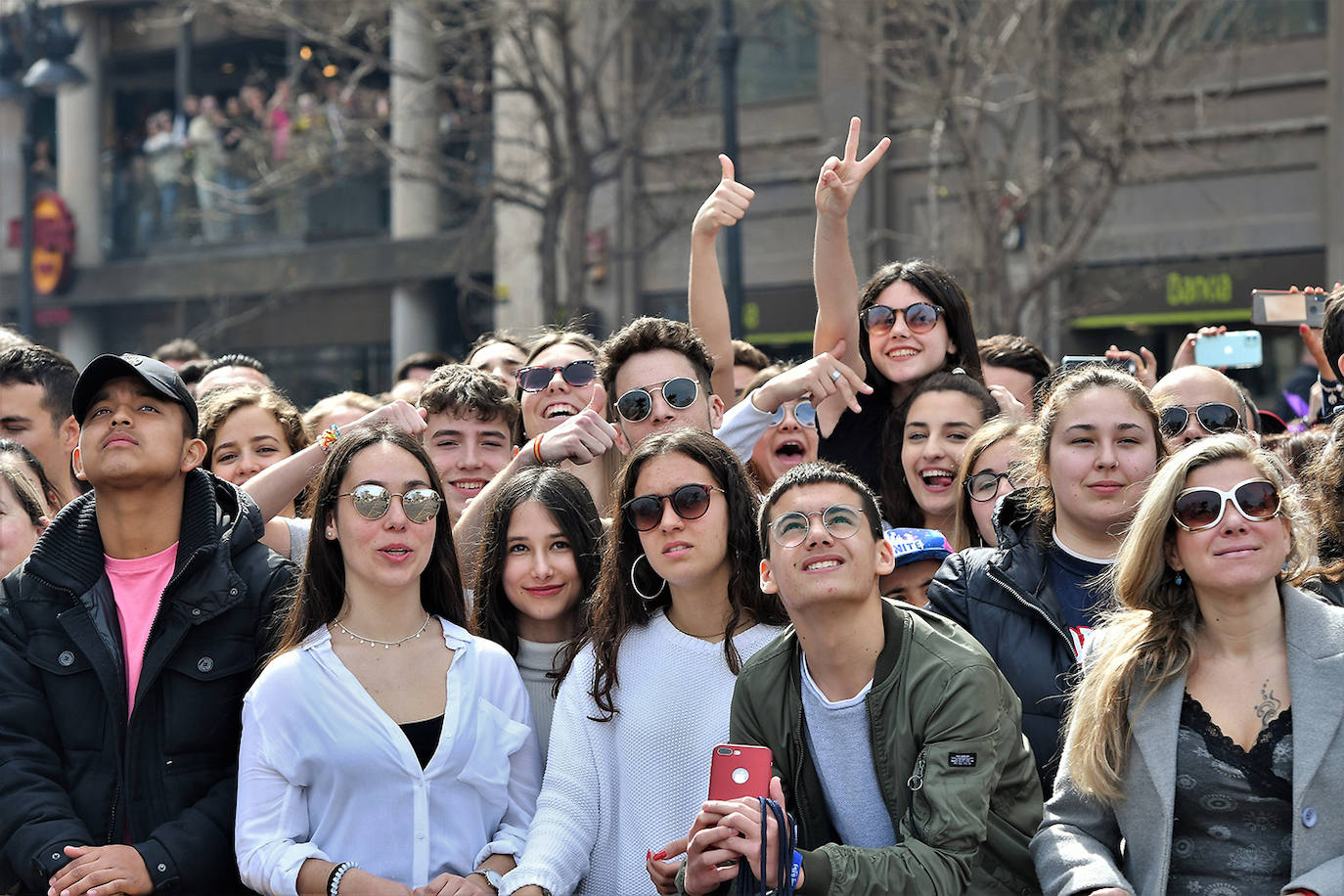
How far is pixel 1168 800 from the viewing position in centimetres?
358

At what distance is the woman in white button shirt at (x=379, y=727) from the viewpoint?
4.06 m

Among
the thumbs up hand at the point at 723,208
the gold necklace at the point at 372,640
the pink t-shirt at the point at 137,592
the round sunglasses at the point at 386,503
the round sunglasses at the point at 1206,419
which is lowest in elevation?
the gold necklace at the point at 372,640

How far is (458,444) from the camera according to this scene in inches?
227

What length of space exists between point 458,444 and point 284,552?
91 cm

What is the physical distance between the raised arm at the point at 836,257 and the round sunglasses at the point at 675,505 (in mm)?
1367

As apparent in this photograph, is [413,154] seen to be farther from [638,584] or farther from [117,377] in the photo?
[638,584]

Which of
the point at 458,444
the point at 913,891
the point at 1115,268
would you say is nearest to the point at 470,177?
the point at 1115,268

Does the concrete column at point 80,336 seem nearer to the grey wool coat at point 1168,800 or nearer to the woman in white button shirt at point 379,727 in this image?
the woman in white button shirt at point 379,727

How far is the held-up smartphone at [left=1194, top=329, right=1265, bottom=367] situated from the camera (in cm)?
633

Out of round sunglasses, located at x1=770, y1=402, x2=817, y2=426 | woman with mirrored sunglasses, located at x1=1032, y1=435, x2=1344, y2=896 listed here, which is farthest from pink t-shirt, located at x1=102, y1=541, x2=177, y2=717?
woman with mirrored sunglasses, located at x1=1032, y1=435, x2=1344, y2=896

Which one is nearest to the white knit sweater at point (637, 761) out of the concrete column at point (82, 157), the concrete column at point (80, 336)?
the concrete column at point (82, 157)

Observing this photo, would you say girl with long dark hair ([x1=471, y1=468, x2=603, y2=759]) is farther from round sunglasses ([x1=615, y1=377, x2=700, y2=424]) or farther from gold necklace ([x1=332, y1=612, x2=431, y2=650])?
round sunglasses ([x1=615, y1=377, x2=700, y2=424])

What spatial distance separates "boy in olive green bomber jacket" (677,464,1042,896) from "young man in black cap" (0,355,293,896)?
4.73 feet

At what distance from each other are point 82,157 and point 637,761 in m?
24.3
